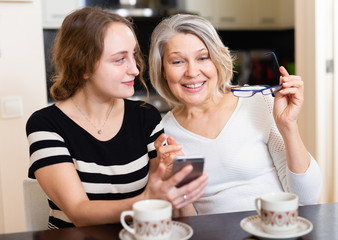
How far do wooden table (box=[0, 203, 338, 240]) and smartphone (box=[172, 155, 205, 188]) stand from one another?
141mm

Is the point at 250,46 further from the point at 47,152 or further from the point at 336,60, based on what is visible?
the point at 47,152

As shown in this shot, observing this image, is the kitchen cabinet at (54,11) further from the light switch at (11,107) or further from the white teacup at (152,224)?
the white teacup at (152,224)

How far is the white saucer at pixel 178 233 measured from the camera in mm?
1007

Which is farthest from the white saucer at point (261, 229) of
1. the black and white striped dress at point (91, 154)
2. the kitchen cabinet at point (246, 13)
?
the kitchen cabinet at point (246, 13)

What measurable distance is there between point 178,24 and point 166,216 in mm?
880

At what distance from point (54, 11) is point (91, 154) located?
237 cm

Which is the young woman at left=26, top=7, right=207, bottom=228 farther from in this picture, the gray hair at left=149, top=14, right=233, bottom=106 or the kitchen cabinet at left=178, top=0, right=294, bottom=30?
the kitchen cabinet at left=178, top=0, right=294, bottom=30

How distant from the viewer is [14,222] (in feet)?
7.11

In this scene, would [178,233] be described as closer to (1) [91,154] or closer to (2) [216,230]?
(2) [216,230]

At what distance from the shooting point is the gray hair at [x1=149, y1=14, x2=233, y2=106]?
1.62 m

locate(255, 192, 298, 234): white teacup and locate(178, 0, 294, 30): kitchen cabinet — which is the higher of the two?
locate(178, 0, 294, 30): kitchen cabinet

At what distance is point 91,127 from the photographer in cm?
154

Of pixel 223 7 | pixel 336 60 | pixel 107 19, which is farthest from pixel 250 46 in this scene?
pixel 107 19

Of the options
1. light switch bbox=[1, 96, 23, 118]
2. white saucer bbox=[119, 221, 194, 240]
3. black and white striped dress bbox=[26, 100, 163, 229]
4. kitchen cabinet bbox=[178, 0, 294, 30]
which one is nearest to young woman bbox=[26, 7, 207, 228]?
black and white striped dress bbox=[26, 100, 163, 229]
